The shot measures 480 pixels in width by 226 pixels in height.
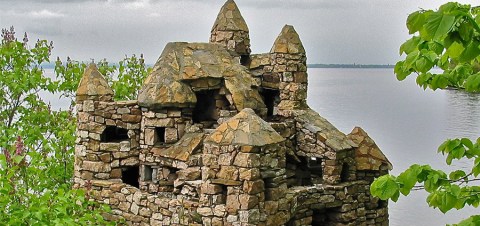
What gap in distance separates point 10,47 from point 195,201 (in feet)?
27.1

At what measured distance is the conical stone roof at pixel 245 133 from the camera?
1136 centimetres

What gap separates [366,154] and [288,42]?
330 cm

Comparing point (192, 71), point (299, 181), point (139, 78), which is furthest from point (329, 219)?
point (139, 78)

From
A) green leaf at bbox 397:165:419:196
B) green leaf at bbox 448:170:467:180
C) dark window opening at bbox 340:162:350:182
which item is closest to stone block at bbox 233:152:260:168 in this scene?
dark window opening at bbox 340:162:350:182

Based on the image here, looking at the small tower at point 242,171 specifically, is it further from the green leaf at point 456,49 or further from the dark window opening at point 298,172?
the green leaf at point 456,49

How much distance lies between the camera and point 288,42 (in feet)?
50.5

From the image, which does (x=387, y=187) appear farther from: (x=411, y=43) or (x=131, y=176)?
(x=131, y=176)

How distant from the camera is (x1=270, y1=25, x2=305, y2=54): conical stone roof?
15406 mm

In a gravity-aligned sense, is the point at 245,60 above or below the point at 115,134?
above

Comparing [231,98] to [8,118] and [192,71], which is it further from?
[8,118]

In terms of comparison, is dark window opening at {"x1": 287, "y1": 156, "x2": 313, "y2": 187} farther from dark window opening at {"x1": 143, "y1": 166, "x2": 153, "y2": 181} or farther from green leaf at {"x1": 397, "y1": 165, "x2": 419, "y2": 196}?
green leaf at {"x1": 397, "y1": 165, "x2": 419, "y2": 196}

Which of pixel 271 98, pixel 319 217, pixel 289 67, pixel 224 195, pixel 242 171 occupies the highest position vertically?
pixel 289 67

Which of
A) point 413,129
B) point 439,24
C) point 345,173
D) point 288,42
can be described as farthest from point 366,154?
point 413,129

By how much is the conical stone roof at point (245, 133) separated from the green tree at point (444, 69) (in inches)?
194
